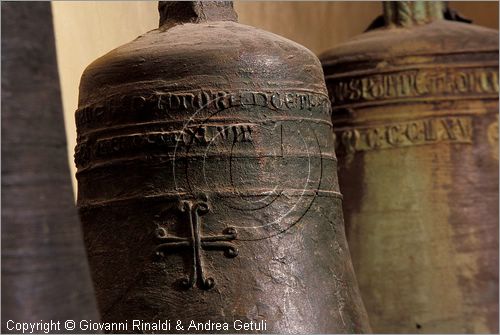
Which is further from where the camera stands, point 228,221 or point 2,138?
point 228,221

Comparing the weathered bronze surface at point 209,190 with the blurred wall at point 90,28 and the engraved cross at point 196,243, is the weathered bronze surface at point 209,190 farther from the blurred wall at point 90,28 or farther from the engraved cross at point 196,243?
the blurred wall at point 90,28

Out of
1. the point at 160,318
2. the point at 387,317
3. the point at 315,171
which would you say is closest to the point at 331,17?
the point at 387,317

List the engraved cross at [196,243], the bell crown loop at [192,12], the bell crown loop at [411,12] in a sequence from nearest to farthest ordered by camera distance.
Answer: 1. the engraved cross at [196,243]
2. the bell crown loop at [192,12]
3. the bell crown loop at [411,12]

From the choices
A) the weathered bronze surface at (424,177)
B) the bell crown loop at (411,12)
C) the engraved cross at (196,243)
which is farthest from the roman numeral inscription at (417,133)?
the engraved cross at (196,243)

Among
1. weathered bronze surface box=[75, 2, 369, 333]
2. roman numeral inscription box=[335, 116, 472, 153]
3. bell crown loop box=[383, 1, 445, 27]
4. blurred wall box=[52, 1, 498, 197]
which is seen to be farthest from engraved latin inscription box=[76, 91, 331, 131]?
bell crown loop box=[383, 1, 445, 27]

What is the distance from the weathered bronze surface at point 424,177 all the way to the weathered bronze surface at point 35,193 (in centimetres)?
150

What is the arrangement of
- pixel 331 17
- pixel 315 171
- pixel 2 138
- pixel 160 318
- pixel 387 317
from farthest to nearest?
pixel 331 17, pixel 387 317, pixel 315 171, pixel 160 318, pixel 2 138

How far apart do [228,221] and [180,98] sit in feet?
0.56

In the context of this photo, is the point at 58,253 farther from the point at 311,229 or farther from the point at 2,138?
the point at 311,229

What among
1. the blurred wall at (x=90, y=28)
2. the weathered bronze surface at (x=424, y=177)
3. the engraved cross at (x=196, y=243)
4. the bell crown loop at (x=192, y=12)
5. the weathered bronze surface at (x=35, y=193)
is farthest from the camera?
the weathered bronze surface at (x=424, y=177)

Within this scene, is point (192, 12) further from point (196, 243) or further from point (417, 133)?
point (417, 133)

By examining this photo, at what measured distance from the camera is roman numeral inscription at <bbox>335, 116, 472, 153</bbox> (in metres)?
2.40

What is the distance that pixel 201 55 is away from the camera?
5.26 ft

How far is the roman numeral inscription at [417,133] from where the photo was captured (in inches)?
94.6
